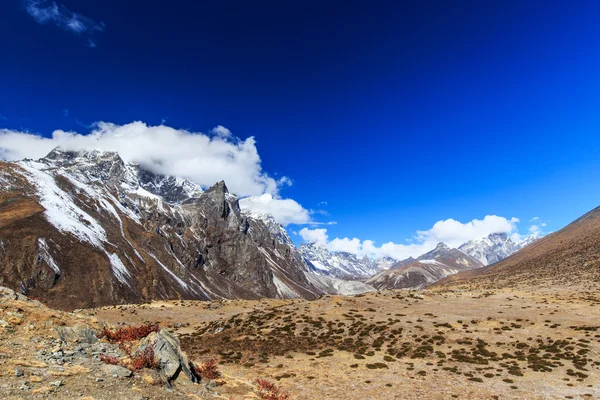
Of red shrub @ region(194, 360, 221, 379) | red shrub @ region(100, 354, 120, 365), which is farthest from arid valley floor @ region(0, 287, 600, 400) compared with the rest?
red shrub @ region(100, 354, 120, 365)

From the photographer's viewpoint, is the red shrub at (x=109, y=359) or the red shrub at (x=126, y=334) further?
the red shrub at (x=126, y=334)

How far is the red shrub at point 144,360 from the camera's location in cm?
1917

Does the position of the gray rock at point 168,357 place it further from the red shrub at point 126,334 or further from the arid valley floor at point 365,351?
the red shrub at point 126,334

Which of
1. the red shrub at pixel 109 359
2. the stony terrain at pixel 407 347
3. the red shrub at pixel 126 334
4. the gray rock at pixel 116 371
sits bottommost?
the stony terrain at pixel 407 347

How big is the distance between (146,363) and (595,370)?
132 feet

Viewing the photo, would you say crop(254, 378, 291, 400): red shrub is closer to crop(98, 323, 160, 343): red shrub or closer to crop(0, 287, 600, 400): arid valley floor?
crop(0, 287, 600, 400): arid valley floor

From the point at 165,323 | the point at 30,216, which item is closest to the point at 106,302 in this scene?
the point at 30,216

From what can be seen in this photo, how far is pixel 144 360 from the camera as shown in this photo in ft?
64.6

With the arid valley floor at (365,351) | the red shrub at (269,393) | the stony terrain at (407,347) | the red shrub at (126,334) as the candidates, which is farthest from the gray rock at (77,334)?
the red shrub at (269,393)

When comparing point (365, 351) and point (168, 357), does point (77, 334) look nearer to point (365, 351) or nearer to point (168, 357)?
point (168, 357)

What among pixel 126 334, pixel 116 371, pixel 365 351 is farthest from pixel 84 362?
pixel 365 351

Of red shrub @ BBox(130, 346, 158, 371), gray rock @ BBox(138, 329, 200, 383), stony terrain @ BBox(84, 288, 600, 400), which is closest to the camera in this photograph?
red shrub @ BBox(130, 346, 158, 371)

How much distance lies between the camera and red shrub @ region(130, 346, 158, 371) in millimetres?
19172

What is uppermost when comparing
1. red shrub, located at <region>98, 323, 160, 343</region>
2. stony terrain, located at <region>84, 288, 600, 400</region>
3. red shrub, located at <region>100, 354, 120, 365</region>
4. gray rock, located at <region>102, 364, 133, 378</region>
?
red shrub, located at <region>98, 323, 160, 343</region>
